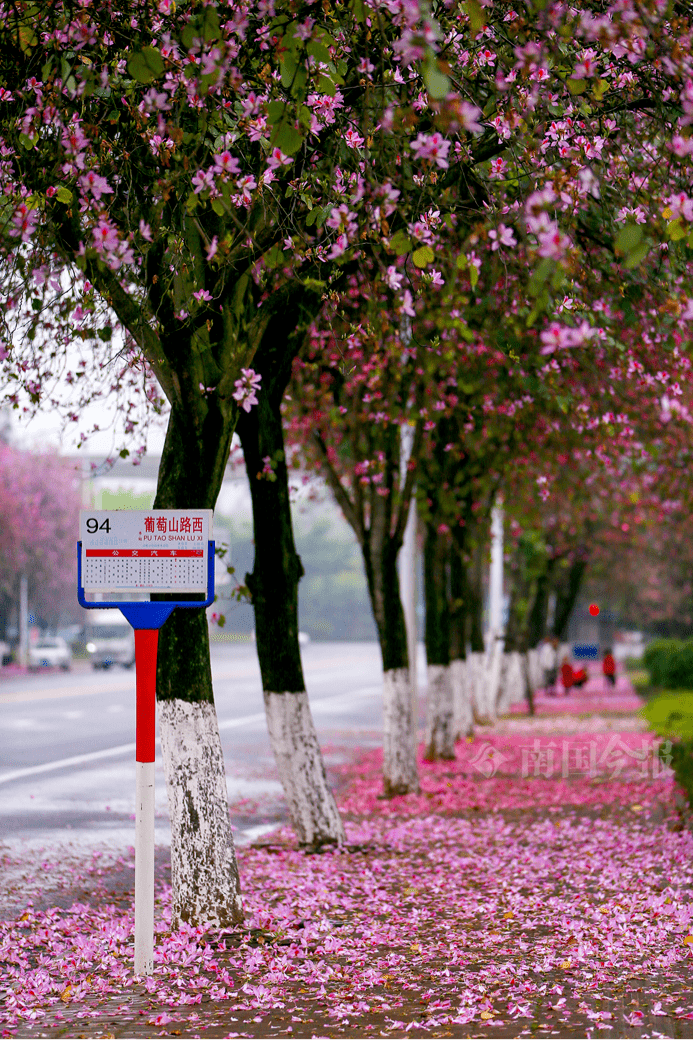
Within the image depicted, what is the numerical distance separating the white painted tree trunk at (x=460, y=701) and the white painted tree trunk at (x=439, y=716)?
3.49 metres

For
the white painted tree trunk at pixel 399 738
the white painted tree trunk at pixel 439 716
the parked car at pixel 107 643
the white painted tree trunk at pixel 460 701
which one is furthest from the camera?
the parked car at pixel 107 643

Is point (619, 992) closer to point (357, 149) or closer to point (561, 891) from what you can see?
point (561, 891)

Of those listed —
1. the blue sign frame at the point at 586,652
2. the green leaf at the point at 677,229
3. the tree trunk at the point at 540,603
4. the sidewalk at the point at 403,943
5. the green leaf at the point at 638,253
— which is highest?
the green leaf at the point at 677,229

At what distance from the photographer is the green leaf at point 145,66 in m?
5.32

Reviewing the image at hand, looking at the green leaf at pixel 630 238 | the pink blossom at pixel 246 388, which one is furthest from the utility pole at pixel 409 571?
the green leaf at pixel 630 238

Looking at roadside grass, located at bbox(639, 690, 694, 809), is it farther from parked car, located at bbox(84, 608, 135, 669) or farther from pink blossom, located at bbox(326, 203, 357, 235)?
parked car, located at bbox(84, 608, 135, 669)

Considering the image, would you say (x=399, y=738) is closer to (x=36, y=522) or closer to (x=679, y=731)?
(x=679, y=731)

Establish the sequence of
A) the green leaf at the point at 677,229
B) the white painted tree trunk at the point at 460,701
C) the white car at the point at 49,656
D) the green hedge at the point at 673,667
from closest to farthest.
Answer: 1. the green leaf at the point at 677,229
2. the white painted tree trunk at the point at 460,701
3. the green hedge at the point at 673,667
4. the white car at the point at 49,656

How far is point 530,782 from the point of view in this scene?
55.3ft

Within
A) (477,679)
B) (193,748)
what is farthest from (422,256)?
(477,679)

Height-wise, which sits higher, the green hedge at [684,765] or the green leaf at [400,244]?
the green leaf at [400,244]

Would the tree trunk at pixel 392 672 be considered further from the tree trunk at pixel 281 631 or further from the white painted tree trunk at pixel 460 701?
the white painted tree trunk at pixel 460 701

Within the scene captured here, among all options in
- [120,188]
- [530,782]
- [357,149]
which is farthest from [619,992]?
[530,782]

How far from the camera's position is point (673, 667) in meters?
34.1
